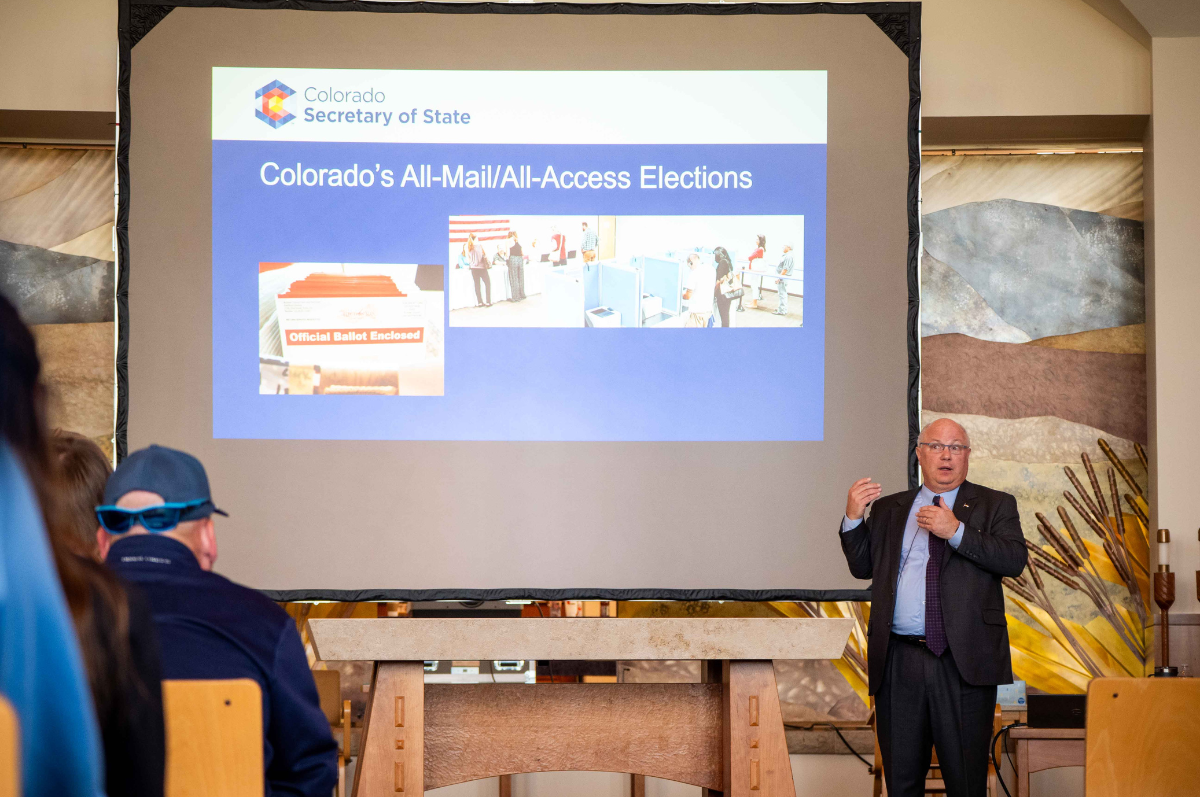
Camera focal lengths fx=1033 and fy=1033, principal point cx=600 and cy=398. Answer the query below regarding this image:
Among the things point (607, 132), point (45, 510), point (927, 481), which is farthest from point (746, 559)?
point (45, 510)

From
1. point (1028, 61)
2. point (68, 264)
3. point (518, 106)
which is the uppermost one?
point (1028, 61)

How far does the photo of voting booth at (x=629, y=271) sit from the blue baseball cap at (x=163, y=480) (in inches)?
98.2

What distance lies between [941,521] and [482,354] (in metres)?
1.84

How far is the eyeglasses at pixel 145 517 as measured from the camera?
4.99ft

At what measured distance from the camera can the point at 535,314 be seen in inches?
160

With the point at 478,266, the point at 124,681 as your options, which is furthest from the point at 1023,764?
the point at 124,681

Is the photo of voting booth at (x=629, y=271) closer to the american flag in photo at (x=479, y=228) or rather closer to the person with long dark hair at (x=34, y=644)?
the american flag in photo at (x=479, y=228)

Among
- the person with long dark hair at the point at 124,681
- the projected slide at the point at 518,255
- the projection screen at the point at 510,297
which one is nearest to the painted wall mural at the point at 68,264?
the projection screen at the point at 510,297

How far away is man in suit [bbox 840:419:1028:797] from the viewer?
311 centimetres

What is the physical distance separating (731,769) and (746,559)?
4.79 ft

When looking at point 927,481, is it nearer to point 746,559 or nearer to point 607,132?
point 746,559

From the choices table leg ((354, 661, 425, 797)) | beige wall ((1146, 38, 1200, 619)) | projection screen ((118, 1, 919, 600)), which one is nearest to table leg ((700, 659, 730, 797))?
table leg ((354, 661, 425, 797))

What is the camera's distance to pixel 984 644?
3.12m

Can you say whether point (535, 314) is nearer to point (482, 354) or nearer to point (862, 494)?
point (482, 354)
